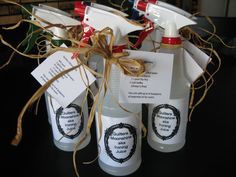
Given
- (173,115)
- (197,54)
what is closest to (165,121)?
(173,115)

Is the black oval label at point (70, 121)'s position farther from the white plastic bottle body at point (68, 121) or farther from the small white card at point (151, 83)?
the small white card at point (151, 83)

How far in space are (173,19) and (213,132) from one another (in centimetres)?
29

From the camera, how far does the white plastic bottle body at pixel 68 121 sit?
1.70ft

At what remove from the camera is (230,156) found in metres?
0.53

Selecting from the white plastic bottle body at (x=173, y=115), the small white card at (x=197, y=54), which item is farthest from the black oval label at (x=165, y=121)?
the small white card at (x=197, y=54)

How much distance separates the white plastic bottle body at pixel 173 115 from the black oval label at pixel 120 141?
73 millimetres

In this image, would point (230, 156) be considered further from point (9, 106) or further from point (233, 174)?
point (9, 106)

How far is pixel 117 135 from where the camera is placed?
0.46 m

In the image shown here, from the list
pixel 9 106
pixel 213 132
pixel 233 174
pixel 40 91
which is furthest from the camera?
pixel 9 106

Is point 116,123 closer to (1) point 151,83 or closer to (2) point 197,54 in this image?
(1) point 151,83

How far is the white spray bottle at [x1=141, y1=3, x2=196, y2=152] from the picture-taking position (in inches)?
17.7

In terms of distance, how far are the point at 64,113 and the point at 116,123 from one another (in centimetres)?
12

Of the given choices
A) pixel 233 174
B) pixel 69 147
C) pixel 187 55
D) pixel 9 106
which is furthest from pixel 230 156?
pixel 9 106

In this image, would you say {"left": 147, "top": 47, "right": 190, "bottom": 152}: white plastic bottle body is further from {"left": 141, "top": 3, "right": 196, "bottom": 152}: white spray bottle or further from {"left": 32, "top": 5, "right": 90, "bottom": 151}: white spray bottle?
{"left": 32, "top": 5, "right": 90, "bottom": 151}: white spray bottle
